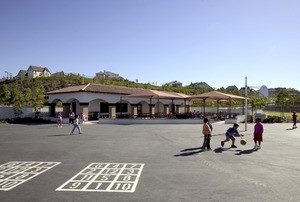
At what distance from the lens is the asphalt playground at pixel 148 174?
6.83m

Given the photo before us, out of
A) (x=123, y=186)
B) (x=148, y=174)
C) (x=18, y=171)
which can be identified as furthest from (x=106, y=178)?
(x=18, y=171)

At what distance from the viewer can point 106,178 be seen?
27.6 ft

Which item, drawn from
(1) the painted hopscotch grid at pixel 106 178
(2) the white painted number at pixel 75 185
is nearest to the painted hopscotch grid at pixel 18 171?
(1) the painted hopscotch grid at pixel 106 178

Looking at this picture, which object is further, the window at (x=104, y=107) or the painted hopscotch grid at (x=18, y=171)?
the window at (x=104, y=107)

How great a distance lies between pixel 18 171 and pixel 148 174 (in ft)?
13.4

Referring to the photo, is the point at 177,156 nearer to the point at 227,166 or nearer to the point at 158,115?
the point at 227,166

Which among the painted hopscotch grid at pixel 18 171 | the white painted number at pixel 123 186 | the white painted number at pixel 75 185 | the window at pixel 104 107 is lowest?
the white painted number at pixel 123 186

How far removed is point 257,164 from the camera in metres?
10.4

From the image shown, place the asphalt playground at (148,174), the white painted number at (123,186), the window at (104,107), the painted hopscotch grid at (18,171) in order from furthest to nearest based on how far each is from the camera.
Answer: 1. the window at (104,107)
2. the painted hopscotch grid at (18,171)
3. the white painted number at (123,186)
4. the asphalt playground at (148,174)

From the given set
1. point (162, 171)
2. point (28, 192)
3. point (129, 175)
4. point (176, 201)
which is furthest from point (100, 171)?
point (176, 201)

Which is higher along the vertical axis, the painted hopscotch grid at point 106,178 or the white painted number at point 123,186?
the painted hopscotch grid at point 106,178

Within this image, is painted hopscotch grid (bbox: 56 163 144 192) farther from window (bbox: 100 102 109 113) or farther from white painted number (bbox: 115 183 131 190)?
window (bbox: 100 102 109 113)

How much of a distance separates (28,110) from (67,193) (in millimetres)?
36261

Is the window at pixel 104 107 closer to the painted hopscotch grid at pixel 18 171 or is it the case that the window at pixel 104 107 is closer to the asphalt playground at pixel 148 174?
the asphalt playground at pixel 148 174
